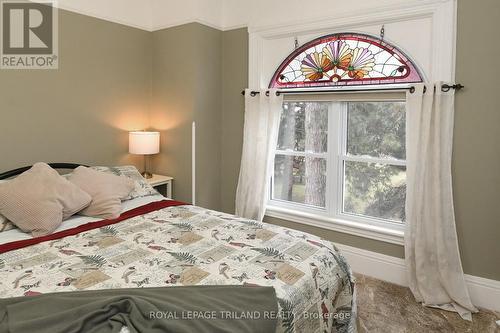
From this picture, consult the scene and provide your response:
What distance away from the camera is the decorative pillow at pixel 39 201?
2072 millimetres

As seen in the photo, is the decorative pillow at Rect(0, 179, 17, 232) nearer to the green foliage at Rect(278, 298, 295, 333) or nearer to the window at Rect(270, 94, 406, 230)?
the green foliage at Rect(278, 298, 295, 333)

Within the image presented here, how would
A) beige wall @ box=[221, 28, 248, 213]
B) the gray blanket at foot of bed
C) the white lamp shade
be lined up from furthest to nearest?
beige wall @ box=[221, 28, 248, 213] → the white lamp shade → the gray blanket at foot of bed

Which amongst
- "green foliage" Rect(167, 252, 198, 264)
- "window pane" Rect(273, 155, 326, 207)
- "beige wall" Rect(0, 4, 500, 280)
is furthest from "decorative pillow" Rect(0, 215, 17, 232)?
"window pane" Rect(273, 155, 326, 207)

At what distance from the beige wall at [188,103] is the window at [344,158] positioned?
73 cm

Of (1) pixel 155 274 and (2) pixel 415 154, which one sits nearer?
(1) pixel 155 274

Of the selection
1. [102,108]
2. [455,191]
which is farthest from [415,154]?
[102,108]

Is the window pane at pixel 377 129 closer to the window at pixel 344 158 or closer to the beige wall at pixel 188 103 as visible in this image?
the window at pixel 344 158

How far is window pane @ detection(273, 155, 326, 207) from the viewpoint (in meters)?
3.28

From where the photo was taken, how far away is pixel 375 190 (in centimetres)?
302

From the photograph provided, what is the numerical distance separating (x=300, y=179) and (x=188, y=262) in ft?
6.31

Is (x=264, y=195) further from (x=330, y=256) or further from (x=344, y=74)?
(x=330, y=256)

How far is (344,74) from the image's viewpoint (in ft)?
9.70

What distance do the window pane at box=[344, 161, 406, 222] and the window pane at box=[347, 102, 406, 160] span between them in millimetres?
124

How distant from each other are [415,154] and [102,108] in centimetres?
279
